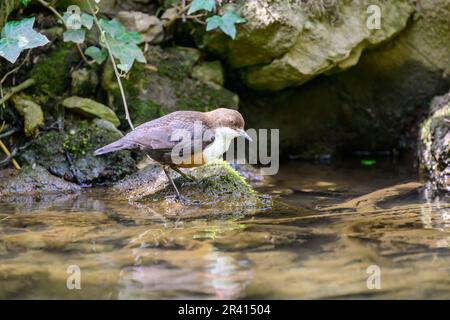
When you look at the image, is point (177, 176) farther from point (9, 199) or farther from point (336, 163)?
point (336, 163)

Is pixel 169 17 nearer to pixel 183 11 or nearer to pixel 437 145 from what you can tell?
pixel 183 11

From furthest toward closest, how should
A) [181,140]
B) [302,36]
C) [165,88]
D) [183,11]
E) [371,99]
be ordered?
[371,99] < [165,88] < [302,36] < [183,11] < [181,140]

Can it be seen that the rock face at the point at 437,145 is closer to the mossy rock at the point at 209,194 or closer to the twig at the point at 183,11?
the mossy rock at the point at 209,194

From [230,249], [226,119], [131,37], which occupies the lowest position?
[230,249]

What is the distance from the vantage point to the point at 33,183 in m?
5.86

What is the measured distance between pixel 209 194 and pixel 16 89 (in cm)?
249

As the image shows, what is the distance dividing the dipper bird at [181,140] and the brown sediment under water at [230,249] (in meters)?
0.46

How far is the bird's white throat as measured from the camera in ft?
16.6

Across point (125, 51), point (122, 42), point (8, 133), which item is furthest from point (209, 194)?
point (8, 133)

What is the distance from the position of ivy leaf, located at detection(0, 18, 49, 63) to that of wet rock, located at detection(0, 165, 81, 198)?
112 centimetres

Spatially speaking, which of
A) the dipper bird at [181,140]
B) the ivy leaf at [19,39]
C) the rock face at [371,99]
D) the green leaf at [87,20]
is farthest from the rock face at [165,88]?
the dipper bird at [181,140]

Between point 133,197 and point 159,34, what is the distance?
2.25m

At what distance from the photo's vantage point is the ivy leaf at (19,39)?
17.4ft

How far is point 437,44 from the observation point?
295 inches
